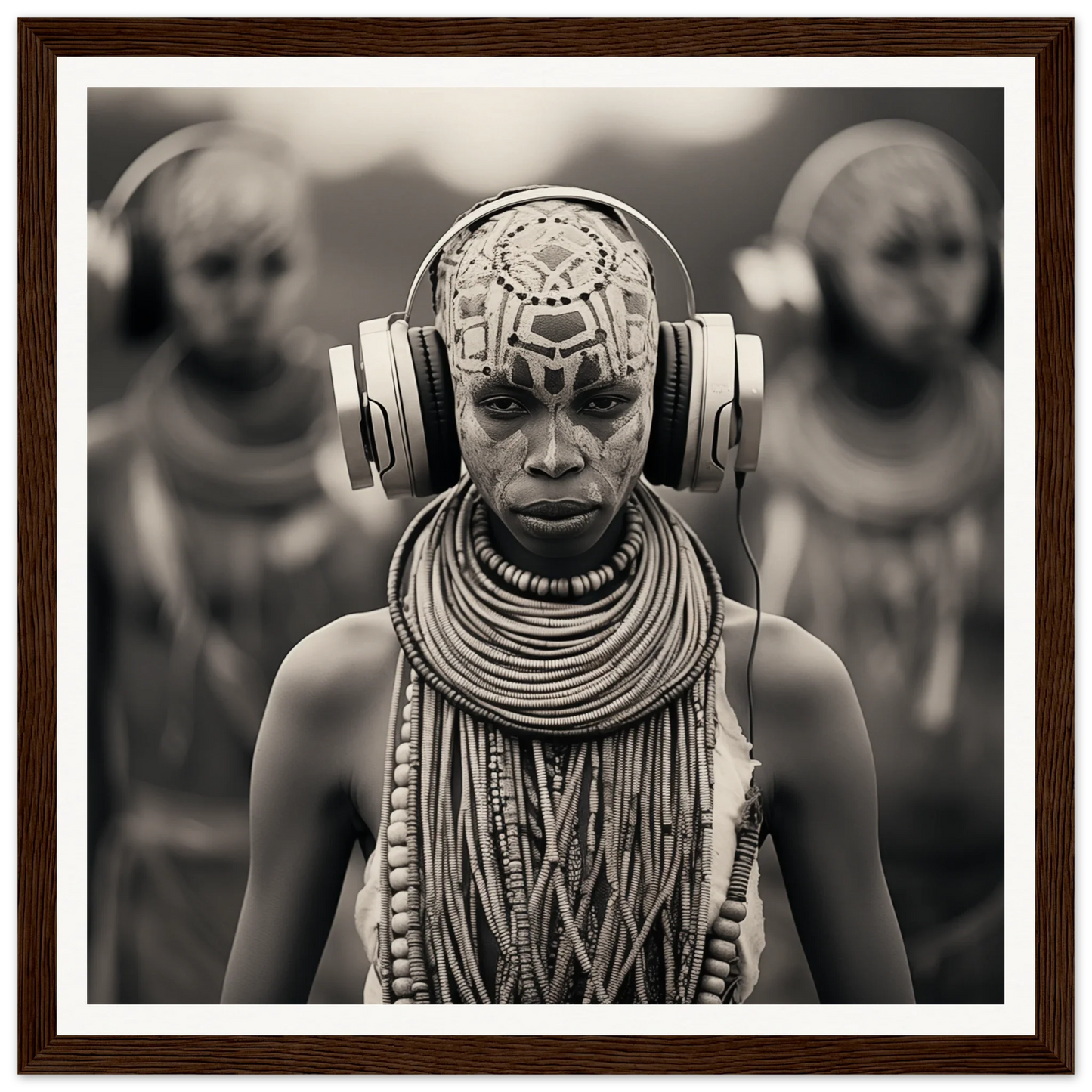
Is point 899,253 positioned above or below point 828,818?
above

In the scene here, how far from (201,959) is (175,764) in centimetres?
30

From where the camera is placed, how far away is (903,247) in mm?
2574

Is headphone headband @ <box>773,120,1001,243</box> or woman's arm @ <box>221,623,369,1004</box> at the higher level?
headphone headband @ <box>773,120,1001,243</box>

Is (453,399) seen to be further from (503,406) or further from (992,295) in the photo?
(992,295)

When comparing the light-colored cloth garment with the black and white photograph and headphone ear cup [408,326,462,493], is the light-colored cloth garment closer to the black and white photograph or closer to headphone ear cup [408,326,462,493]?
the black and white photograph

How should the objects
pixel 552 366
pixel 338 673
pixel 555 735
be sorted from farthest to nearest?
pixel 338 673 < pixel 555 735 < pixel 552 366

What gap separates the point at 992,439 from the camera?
8.36 ft

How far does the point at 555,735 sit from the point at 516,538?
11.8 inches

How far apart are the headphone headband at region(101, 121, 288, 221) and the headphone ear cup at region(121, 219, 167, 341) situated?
0.05m

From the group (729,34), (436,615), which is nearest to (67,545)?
(436,615)

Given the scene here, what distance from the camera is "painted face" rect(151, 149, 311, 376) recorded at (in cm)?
255

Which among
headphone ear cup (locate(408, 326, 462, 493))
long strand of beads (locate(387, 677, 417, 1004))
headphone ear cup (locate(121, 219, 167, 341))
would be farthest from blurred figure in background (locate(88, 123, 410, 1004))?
headphone ear cup (locate(408, 326, 462, 493))

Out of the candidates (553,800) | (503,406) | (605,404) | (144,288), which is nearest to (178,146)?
(144,288)

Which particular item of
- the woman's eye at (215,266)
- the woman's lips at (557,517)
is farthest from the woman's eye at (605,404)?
the woman's eye at (215,266)
